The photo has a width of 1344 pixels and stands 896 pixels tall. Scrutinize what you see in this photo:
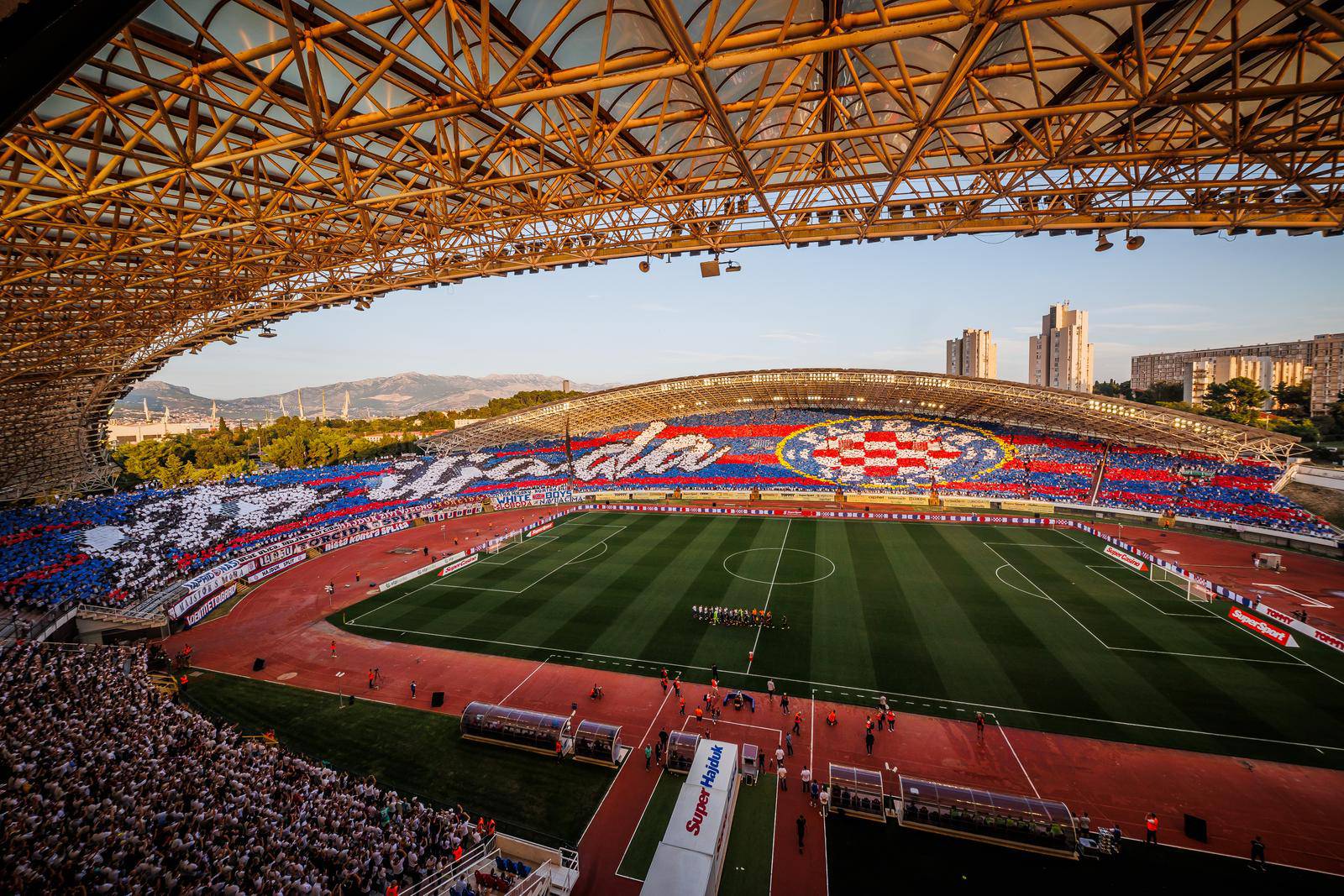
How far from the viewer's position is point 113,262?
17.8 metres

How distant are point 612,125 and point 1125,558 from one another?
33.5 meters

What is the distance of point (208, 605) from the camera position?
86.6ft

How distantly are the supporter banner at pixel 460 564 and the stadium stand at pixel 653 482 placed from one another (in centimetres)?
1282

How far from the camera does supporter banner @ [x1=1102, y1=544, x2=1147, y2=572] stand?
91.9 feet

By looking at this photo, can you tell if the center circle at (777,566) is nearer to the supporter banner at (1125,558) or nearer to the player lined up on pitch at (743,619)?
the player lined up on pitch at (743,619)

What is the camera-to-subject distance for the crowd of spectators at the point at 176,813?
9156 mm

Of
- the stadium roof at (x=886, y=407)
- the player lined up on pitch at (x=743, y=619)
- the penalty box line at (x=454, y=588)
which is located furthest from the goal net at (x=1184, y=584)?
the penalty box line at (x=454, y=588)

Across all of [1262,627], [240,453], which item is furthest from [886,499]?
[240,453]

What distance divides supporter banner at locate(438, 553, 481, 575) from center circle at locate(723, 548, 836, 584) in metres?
15.2

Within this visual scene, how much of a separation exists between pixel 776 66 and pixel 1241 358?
435 ft

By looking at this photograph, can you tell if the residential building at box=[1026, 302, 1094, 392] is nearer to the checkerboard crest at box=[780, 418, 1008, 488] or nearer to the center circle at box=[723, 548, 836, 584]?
the checkerboard crest at box=[780, 418, 1008, 488]

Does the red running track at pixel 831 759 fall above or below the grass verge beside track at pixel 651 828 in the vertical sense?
above

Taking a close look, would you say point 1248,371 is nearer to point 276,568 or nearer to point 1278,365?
point 1278,365

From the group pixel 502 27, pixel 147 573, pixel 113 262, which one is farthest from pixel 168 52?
pixel 147 573
